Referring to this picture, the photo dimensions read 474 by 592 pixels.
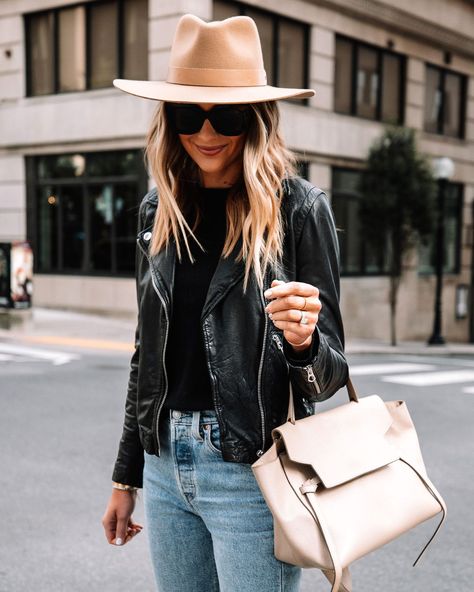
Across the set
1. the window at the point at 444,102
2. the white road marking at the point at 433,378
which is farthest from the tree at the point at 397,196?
the white road marking at the point at 433,378

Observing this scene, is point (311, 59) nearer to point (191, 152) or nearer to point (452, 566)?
point (452, 566)

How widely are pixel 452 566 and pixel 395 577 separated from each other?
0.37m

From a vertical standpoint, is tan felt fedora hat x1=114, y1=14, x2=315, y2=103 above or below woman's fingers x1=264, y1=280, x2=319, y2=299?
above

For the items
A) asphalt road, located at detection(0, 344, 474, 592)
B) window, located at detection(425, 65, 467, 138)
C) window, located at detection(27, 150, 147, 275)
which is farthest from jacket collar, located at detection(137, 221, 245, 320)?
window, located at detection(425, 65, 467, 138)

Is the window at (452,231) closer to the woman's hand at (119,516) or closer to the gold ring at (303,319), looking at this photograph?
the woman's hand at (119,516)

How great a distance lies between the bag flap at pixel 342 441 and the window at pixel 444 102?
21.3 m

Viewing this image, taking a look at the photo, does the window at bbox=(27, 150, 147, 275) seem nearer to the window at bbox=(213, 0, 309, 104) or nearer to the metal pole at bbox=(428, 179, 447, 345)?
the window at bbox=(213, 0, 309, 104)

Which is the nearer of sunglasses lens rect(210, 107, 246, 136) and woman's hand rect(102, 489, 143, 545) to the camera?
sunglasses lens rect(210, 107, 246, 136)

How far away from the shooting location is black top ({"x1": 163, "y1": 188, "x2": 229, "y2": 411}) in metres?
1.84

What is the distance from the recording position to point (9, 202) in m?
18.5

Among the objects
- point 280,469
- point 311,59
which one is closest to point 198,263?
point 280,469

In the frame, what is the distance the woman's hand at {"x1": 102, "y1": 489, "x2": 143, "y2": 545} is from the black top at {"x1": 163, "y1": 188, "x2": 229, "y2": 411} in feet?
1.45

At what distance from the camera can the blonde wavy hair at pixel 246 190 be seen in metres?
1.78

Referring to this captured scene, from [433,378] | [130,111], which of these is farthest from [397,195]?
[433,378]
